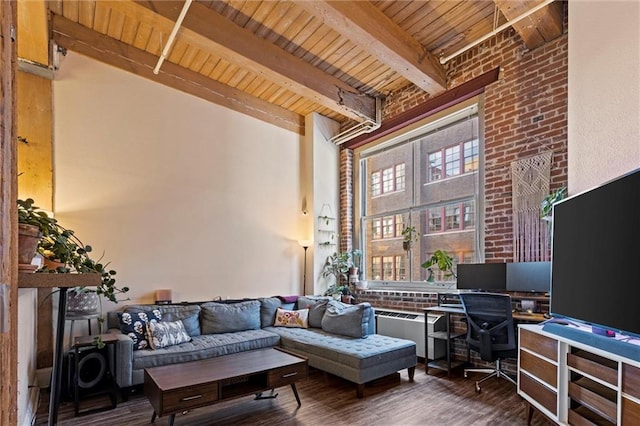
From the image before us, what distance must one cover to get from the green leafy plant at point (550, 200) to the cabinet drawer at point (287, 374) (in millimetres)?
2616

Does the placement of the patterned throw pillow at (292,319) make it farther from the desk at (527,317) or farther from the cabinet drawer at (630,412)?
the cabinet drawer at (630,412)

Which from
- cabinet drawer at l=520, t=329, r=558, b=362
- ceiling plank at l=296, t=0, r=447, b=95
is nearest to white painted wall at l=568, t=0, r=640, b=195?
cabinet drawer at l=520, t=329, r=558, b=362

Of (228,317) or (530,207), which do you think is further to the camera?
(228,317)

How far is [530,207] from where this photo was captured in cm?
372

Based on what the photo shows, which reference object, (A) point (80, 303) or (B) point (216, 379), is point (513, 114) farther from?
(A) point (80, 303)

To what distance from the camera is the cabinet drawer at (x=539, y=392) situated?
8.13 ft

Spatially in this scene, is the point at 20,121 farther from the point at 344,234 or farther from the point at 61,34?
the point at 344,234

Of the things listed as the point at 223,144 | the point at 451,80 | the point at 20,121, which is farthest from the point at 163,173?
the point at 451,80

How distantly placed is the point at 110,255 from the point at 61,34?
99.5 inches

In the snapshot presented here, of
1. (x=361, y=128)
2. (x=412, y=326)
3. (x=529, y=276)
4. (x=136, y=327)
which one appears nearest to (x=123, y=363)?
(x=136, y=327)

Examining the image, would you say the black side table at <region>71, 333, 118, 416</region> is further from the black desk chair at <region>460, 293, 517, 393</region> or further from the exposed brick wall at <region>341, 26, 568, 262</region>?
the exposed brick wall at <region>341, 26, 568, 262</region>

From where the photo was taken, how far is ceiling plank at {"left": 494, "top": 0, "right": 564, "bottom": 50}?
3.26m

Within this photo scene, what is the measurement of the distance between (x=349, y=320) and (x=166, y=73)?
3.95 m

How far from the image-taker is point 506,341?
345 centimetres
